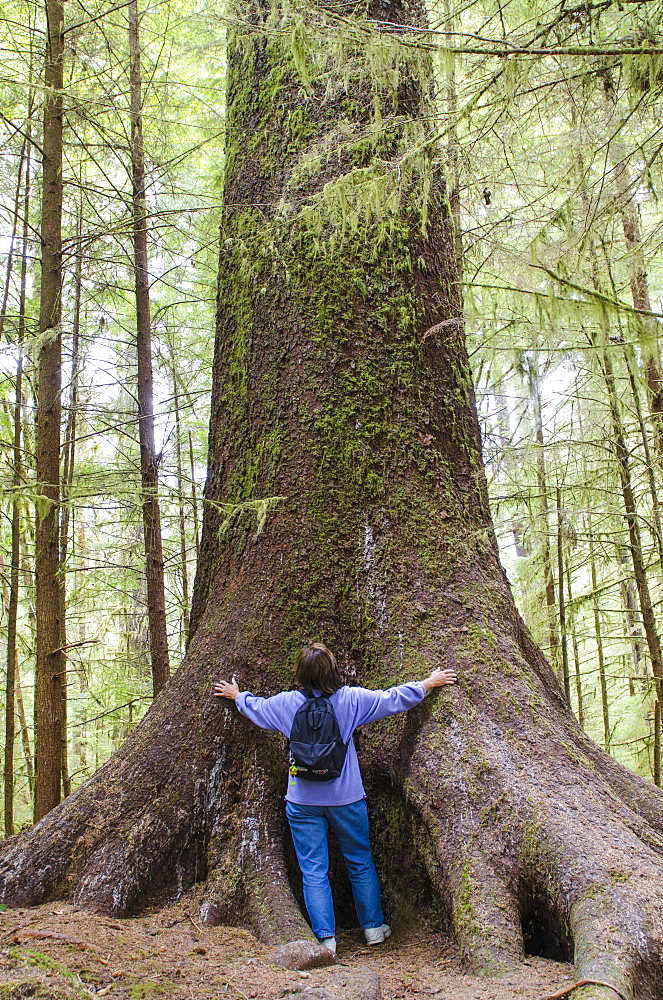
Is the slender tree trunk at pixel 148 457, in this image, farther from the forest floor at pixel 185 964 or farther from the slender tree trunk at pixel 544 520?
the slender tree trunk at pixel 544 520

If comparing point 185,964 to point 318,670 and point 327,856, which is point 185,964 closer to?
point 327,856

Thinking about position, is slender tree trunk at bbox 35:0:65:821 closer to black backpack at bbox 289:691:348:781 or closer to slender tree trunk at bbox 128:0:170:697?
slender tree trunk at bbox 128:0:170:697

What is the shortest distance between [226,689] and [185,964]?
137cm

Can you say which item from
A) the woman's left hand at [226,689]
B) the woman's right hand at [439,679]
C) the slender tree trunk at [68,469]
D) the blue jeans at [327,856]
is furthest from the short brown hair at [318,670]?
the slender tree trunk at [68,469]

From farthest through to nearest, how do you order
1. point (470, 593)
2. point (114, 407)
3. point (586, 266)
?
point (114, 407), point (586, 266), point (470, 593)

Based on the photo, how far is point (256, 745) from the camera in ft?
12.6

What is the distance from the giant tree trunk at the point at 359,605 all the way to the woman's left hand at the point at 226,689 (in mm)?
67

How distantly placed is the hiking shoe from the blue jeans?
26mm

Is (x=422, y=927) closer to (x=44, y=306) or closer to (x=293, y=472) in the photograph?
(x=293, y=472)

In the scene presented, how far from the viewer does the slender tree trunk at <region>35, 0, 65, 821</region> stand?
5.16 metres

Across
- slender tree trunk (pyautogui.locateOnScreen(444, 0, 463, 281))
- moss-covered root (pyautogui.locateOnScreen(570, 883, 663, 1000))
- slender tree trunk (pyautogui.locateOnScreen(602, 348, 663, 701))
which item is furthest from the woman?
slender tree trunk (pyautogui.locateOnScreen(602, 348, 663, 701))

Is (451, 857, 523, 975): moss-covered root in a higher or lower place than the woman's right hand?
lower

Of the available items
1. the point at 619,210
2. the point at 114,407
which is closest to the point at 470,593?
the point at 619,210

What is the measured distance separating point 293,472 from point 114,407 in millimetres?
5562
